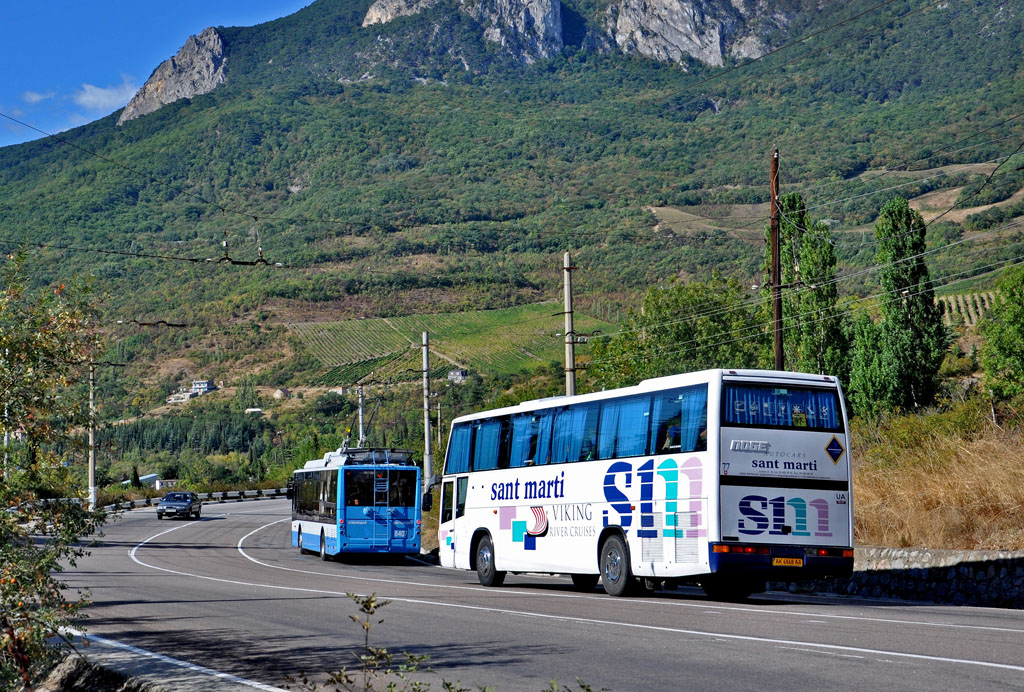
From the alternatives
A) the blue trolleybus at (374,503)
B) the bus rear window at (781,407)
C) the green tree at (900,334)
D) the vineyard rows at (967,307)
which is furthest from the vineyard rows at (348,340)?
the bus rear window at (781,407)

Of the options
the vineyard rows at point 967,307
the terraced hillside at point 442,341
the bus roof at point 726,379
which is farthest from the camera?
the terraced hillside at point 442,341

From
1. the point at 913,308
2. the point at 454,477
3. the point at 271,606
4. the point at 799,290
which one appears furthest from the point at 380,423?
the point at 271,606

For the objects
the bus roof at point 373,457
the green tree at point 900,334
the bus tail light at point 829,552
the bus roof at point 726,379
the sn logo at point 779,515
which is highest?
the green tree at point 900,334

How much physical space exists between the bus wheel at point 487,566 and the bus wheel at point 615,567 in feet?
13.8

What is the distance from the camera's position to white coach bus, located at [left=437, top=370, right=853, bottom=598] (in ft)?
56.8

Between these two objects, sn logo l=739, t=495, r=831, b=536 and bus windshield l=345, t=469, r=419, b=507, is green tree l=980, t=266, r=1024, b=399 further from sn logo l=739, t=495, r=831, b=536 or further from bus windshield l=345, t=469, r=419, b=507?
sn logo l=739, t=495, r=831, b=536

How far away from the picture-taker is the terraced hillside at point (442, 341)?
144m

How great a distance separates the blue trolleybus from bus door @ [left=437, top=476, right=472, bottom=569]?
782cm

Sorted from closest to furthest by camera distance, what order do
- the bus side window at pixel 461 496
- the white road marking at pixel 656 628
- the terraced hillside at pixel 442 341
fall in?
the white road marking at pixel 656 628 < the bus side window at pixel 461 496 < the terraced hillside at pixel 442 341

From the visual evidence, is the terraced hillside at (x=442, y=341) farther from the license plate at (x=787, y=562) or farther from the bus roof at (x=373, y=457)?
the license plate at (x=787, y=562)

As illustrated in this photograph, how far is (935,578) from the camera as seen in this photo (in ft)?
60.6

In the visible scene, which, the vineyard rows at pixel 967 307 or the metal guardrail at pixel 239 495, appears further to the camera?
the metal guardrail at pixel 239 495

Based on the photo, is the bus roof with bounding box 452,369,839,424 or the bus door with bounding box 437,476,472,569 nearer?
the bus roof with bounding box 452,369,839,424

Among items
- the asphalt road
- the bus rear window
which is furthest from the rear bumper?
the bus rear window
